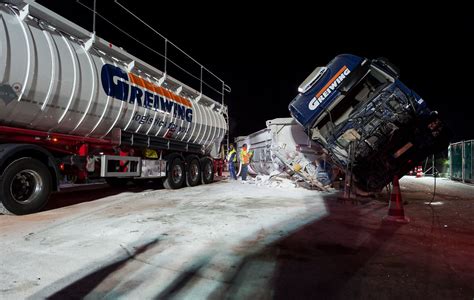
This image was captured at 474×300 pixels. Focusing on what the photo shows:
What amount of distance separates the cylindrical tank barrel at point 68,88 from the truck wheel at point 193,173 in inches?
73.3

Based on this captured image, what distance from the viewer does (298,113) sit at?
7457 millimetres

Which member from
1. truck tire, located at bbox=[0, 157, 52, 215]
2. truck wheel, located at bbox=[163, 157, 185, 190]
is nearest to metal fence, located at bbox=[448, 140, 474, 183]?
truck wheel, located at bbox=[163, 157, 185, 190]

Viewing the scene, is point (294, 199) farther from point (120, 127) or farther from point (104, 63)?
point (104, 63)

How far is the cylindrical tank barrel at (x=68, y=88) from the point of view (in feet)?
16.6

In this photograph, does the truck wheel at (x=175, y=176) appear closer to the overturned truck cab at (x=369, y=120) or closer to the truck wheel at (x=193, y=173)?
the truck wheel at (x=193, y=173)

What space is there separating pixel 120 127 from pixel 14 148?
8.83 ft

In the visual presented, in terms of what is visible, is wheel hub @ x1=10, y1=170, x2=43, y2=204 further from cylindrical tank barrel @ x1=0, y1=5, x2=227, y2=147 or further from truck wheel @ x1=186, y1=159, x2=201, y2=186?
truck wheel @ x1=186, y1=159, x2=201, y2=186

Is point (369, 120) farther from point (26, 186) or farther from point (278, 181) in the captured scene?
point (26, 186)

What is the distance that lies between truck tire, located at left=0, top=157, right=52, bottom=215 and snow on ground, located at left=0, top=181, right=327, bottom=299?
0.76 feet

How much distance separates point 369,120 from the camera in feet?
22.4

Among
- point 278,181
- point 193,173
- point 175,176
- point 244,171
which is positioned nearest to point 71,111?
point 175,176

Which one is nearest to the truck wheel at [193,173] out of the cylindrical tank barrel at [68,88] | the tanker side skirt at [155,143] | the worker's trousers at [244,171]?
the tanker side skirt at [155,143]

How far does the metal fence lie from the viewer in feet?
43.6

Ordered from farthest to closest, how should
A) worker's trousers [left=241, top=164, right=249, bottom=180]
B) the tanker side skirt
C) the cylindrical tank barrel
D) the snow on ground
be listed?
worker's trousers [left=241, top=164, right=249, bottom=180], the tanker side skirt, the cylindrical tank barrel, the snow on ground
